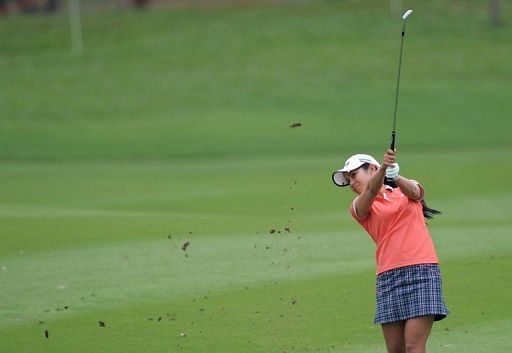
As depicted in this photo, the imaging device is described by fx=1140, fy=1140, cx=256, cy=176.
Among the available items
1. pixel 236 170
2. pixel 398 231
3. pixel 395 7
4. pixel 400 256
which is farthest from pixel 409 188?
pixel 395 7

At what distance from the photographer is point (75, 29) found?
58.6 metres

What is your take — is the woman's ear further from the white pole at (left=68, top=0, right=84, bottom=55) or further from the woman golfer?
the white pole at (left=68, top=0, right=84, bottom=55)

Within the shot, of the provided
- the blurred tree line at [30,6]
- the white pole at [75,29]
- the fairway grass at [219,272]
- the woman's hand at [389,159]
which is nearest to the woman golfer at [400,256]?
the woman's hand at [389,159]

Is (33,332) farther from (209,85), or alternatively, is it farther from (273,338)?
(209,85)

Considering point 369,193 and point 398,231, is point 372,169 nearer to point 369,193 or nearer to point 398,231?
point 369,193

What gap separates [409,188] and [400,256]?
1.84 feet

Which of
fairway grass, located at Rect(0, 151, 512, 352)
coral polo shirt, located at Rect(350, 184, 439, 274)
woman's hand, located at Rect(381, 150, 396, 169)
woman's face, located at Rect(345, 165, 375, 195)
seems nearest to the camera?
woman's hand, located at Rect(381, 150, 396, 169)

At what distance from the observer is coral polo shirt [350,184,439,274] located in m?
9.23

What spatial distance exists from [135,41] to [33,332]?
44.9 meters

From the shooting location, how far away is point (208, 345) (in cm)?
1158

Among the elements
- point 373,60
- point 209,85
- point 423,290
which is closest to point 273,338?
point 423,290

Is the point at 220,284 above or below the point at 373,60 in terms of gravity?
below

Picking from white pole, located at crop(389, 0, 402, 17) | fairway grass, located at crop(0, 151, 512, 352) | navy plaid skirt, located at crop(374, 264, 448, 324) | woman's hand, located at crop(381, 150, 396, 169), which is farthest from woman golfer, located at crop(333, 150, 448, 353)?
white pole, located at crop(389, 0, 402, 17)

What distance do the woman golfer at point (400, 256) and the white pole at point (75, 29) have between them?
46.9m
